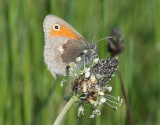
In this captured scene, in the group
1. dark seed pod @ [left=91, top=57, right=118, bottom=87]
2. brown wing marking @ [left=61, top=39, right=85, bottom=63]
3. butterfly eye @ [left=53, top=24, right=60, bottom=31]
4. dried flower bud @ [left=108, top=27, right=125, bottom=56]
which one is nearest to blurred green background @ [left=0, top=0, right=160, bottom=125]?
dried flower bud @ [left=108, top=27, right=125, bottom=56]

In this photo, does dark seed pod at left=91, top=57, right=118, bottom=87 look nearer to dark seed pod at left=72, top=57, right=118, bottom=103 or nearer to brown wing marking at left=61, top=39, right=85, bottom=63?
dark seed pod at left=72, top=57, right=118, bottom=103

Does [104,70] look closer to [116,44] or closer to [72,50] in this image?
[72,50]

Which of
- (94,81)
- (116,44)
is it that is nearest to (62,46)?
(116,44)

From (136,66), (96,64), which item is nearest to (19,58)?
(96,64)

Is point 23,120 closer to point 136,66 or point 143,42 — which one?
point 136,66

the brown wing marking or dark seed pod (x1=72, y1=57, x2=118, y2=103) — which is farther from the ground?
the brown wing marking

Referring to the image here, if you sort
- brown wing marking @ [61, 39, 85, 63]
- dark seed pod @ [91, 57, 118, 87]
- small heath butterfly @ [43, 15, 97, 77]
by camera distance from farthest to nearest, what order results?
brown wing marking @ [61, 39, 85, 63]
small heath butterfly @ [43, 15, 97, 77]
dark seed pod @ [91, 57, 118, 87]

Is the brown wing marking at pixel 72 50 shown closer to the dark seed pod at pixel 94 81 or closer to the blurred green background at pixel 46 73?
the blurred green background at pixel 46 73
